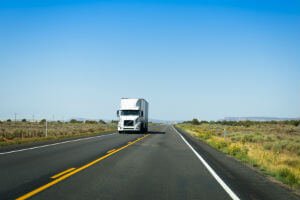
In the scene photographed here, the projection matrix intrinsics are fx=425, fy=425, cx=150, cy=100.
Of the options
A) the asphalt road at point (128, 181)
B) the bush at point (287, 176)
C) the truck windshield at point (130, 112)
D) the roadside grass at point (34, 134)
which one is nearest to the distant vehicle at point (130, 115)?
the truck windshield at point (130, 112)

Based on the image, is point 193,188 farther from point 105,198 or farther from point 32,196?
point 32,196

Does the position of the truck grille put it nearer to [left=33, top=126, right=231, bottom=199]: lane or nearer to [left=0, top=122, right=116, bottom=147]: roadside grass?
[left=0, top=122, right=116, bottom=147]: roadside grass

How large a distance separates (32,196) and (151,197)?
87.4 inches

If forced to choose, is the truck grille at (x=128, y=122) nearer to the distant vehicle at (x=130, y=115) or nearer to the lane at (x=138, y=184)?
the distant vehicle at (x=130, y=115)

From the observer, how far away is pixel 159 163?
1480 cm

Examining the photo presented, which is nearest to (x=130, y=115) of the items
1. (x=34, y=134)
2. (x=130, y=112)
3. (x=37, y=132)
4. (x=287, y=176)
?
(x=130, y=112)

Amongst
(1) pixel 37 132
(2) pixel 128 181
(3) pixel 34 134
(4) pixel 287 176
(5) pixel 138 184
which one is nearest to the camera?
(5) pixel 138 184

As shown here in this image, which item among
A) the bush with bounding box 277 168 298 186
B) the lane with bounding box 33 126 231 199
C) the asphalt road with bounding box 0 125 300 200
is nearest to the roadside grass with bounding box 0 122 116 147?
the asphalt road with bounding box 0 125 300 200

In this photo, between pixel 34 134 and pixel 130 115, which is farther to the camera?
pixel 130 115

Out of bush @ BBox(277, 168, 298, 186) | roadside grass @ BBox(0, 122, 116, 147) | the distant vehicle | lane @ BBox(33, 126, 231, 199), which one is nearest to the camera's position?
lane @ BBox(33, 126, 231, 199)

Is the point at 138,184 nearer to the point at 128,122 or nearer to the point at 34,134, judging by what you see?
the point at 34,134

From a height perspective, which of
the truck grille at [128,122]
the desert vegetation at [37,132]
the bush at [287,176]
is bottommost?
the desert vegetation at [37,132]

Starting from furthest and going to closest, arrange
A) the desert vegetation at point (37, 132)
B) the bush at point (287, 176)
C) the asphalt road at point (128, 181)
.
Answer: the desert vegetation at point (37, 132) → the bush at point (287, 176) → the asphalt road at point (128, 181)

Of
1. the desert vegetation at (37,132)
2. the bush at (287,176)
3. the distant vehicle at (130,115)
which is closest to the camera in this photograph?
the bush at (287,176)
